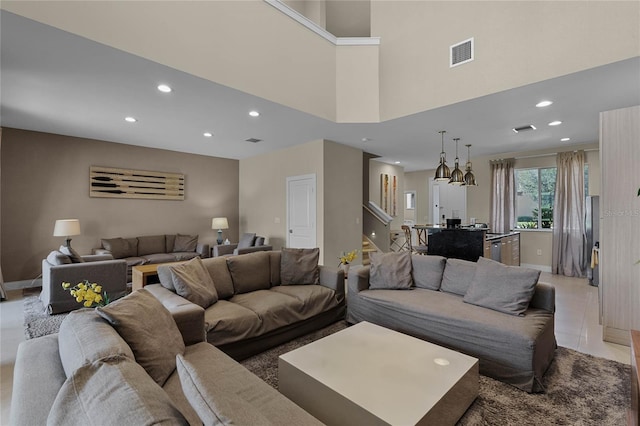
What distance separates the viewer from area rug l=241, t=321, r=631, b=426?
1939 millimetres

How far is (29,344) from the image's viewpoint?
60.7 inches

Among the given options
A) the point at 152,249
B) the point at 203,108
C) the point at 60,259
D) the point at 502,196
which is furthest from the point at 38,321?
the point at 502,196

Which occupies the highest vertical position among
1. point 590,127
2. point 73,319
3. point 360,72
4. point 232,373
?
point 360,72

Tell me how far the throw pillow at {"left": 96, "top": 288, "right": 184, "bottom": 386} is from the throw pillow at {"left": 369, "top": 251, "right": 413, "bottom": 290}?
2.28 metres

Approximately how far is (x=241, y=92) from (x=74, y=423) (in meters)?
3.65

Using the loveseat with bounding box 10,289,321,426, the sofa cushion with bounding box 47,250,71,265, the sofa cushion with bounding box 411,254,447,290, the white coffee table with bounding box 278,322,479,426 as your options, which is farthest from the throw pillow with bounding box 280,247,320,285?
the sofa cushion with bounding box 47,250,71,265

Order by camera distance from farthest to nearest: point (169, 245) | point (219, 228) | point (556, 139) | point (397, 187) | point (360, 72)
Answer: point (397, 187) → point (219, 228) → point (169, 245) → point (556, 139) → point (360, 72)

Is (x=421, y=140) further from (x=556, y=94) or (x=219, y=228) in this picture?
(x=219, y=228)

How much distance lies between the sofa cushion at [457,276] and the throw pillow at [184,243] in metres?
5.43

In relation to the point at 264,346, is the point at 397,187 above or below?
above

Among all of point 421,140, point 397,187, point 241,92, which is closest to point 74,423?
point 241,92

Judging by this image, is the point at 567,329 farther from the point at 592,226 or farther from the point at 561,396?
the point at 592,226

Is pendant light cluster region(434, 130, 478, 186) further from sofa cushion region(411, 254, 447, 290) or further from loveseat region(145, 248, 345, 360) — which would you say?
loveseat region(145, 248, 345, 360)

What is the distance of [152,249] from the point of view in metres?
6.38
